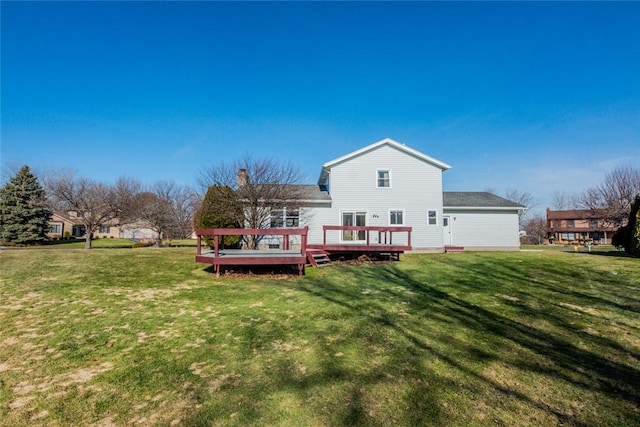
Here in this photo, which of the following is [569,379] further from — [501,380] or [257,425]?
[257,425]

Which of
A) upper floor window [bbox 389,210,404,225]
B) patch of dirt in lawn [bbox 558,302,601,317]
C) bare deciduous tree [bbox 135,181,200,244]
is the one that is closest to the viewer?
patch of dirt in lawn [bbox 558,302,601,317]

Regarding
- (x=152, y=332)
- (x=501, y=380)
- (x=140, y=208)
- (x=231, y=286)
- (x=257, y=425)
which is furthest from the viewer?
(x=140, y=208)

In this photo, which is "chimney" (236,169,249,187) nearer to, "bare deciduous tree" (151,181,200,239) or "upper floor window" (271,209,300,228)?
"upper floor window" (271,209,300,228)

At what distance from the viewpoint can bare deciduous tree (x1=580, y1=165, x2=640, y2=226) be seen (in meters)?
31.7

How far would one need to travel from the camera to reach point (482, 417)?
3207 millimetres

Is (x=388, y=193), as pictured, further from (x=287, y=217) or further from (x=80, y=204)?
(x=80, y=204)

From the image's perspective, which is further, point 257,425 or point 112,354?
point 112,354

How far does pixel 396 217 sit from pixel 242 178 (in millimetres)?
9029

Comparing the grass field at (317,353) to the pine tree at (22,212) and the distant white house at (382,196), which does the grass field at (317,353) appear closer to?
the distant white house at (382,196)

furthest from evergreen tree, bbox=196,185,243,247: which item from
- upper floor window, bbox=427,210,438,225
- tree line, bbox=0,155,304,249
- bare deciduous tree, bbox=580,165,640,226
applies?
bare deciduous tree, bbox=580,165,640,226

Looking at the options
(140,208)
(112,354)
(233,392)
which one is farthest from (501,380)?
(140,208)

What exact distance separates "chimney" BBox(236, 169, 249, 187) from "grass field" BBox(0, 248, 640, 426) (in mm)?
9408

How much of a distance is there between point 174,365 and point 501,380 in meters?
4.02

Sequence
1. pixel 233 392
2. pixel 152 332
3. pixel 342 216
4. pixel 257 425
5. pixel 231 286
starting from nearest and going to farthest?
pixel 257 425, pixel 233 392, pixel 152 332, pixel 231 286, pixel 342 216
